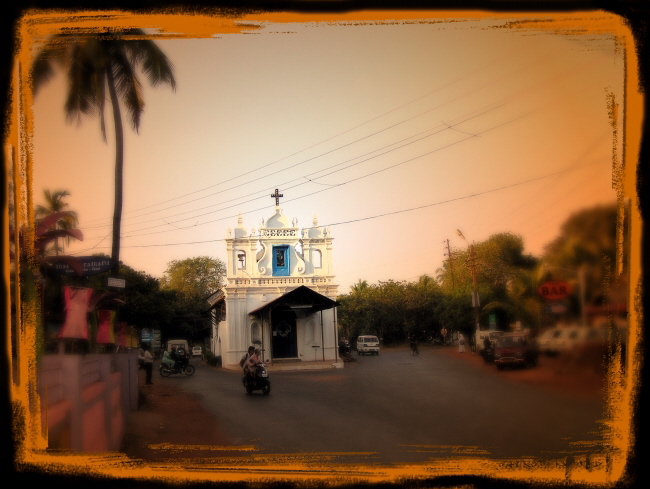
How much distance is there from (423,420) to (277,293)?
20.6 meters

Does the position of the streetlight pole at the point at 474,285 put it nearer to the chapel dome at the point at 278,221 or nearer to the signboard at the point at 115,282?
the signboard at the point at 115,282

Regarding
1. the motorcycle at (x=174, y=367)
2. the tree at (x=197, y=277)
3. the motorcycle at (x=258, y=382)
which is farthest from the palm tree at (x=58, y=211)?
the motorcycle at (x=174, y=367)

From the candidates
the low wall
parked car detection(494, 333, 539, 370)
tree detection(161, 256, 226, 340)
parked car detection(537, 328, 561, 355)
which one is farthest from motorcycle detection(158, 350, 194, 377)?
parked car detection(537, 328, 561, 355)

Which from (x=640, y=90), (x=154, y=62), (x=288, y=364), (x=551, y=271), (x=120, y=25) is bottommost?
(x=288, y=364)

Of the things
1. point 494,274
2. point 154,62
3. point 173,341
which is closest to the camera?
point 494,274

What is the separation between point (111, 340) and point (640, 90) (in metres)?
8.31

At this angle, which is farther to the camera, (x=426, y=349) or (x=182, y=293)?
(x=182, y=293)

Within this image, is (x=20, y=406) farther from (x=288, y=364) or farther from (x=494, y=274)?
(x=288, y=364)

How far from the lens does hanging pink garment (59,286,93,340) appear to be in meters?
7.15

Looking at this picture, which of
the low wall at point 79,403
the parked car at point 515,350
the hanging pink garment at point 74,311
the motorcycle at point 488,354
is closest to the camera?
the low wall at point 79,403

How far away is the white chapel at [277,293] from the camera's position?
90.9 ft

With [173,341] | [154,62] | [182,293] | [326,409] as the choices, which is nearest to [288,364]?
[182,293]

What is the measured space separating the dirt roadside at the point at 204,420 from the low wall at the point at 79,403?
35 centimetres

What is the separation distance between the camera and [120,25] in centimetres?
525
